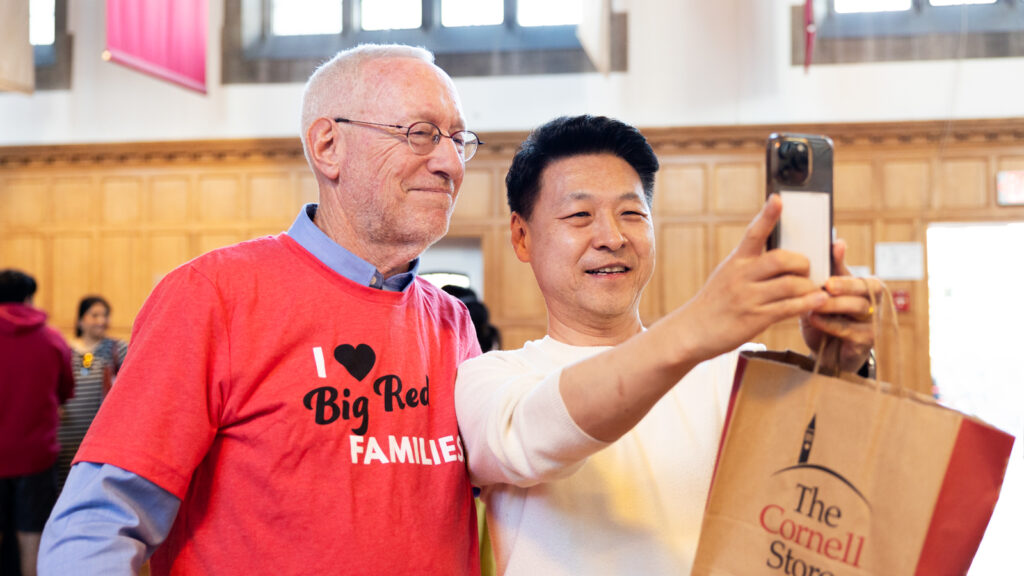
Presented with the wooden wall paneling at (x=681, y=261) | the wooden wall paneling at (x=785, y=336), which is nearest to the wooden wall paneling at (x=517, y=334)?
the wooden wall paneling at (x=681, y=261)

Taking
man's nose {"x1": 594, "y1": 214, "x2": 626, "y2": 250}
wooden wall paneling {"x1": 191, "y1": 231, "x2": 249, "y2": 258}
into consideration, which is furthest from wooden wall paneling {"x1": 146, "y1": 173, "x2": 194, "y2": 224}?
man's nose {"x1": 594, "y1": 214, "x2": 626, "y2": 250}

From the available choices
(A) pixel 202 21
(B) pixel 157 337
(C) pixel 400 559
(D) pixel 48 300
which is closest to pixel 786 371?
(C) pixel 400 559

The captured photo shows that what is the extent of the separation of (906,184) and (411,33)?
4.60 metres

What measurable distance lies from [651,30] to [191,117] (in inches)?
169

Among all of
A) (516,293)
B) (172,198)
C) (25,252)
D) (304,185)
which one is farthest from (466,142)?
(25,252)

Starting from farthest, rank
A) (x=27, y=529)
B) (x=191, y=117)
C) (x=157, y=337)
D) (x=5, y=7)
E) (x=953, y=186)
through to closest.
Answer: (x=191, y=117)
(x=953, y=186)
(x=5, y=7)
(x=27, y=529)
(x=157, y=337)

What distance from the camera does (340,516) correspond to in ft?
4.14

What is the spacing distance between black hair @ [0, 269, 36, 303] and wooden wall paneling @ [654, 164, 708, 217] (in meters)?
4.78

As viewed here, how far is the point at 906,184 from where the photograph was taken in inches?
266

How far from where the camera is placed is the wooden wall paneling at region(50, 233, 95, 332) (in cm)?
766

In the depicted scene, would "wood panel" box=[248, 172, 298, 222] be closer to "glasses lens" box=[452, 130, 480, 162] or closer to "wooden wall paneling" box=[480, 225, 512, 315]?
"wooden wall paneling" box=[480, 225, 512, 315]

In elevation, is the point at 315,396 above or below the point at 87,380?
above

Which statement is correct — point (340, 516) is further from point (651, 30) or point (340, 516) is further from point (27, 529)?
point (651, 30)

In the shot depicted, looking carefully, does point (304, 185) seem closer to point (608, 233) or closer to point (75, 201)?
point (75, 201)
